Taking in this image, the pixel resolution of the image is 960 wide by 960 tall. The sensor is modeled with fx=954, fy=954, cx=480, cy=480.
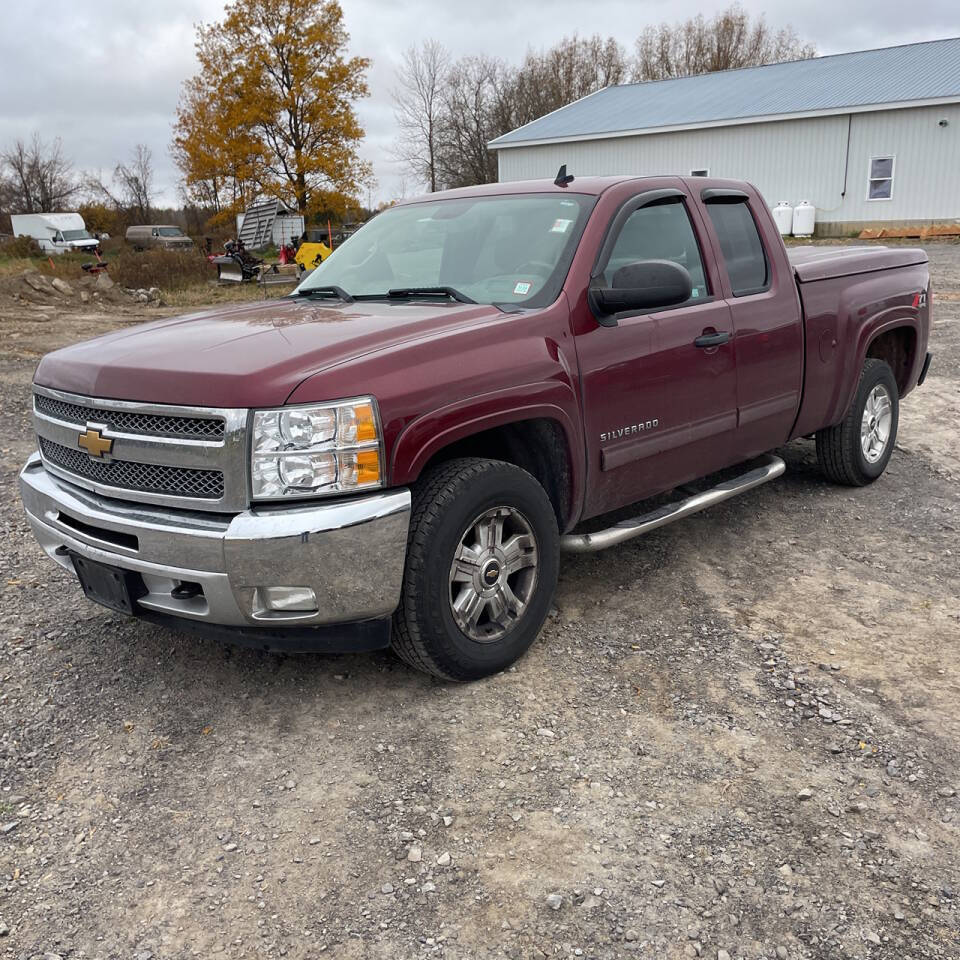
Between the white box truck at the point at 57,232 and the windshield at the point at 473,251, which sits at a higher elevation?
the windshield at the point at 473,251

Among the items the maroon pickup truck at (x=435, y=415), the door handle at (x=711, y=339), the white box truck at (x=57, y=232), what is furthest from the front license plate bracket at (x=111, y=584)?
the white box truck at (x=57, y=232)

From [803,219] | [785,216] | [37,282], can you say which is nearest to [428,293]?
[37,282]

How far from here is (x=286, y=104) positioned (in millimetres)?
35500

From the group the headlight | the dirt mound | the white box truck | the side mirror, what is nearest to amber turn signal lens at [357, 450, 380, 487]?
the headlight

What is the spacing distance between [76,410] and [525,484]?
1.74 metres

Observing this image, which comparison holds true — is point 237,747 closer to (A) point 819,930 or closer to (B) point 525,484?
(B) point 525,484

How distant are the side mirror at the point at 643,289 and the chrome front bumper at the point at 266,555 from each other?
1.31 meters

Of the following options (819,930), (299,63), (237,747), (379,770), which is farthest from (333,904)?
(299,63)

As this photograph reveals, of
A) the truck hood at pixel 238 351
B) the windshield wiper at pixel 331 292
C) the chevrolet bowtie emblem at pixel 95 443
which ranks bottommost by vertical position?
the chevrolet bowtie emblem at pixel 95 443

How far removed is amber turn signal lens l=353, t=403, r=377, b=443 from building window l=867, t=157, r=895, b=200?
96.4 ft

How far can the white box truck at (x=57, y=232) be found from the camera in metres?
43.4

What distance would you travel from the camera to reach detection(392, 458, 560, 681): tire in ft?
11.1

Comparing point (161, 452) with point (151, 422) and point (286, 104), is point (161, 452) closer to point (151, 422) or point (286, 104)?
point (151, 422)

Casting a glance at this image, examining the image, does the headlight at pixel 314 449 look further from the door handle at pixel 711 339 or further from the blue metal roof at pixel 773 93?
the blue metal roof at pixel 773 93
